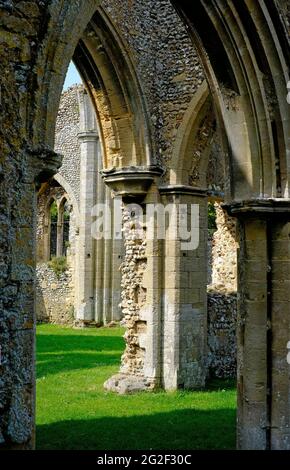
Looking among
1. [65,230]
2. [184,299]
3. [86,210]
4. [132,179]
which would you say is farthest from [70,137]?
[184,299]

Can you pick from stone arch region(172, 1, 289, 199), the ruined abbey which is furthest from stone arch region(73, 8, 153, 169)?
stone arch region(172, 1, 289, 199)

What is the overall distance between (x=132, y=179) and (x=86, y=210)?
9.69 meters

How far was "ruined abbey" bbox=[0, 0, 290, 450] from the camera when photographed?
3020 millimetres

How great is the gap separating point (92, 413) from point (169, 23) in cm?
566

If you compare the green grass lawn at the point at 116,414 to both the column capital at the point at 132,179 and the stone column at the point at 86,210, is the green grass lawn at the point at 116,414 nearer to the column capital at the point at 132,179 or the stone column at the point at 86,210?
the column capital at the point at 132,179

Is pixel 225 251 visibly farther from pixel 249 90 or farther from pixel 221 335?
pixel 249 90

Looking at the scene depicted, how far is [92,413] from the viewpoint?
7.38 metres

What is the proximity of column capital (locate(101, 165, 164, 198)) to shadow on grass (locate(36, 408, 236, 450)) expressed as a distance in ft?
10.5

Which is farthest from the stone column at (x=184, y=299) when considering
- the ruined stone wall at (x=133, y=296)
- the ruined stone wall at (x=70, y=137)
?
the ruined stone wall at (x=70, y=137)

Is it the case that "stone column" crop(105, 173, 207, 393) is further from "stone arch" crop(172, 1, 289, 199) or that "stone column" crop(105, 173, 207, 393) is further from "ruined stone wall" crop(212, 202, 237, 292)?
"stone arch" crop(172, 1, 289, 199)

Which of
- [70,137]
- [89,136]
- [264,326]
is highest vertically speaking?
[70,137]

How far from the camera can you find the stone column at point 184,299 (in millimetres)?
8734

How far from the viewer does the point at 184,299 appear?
8.86 meters
